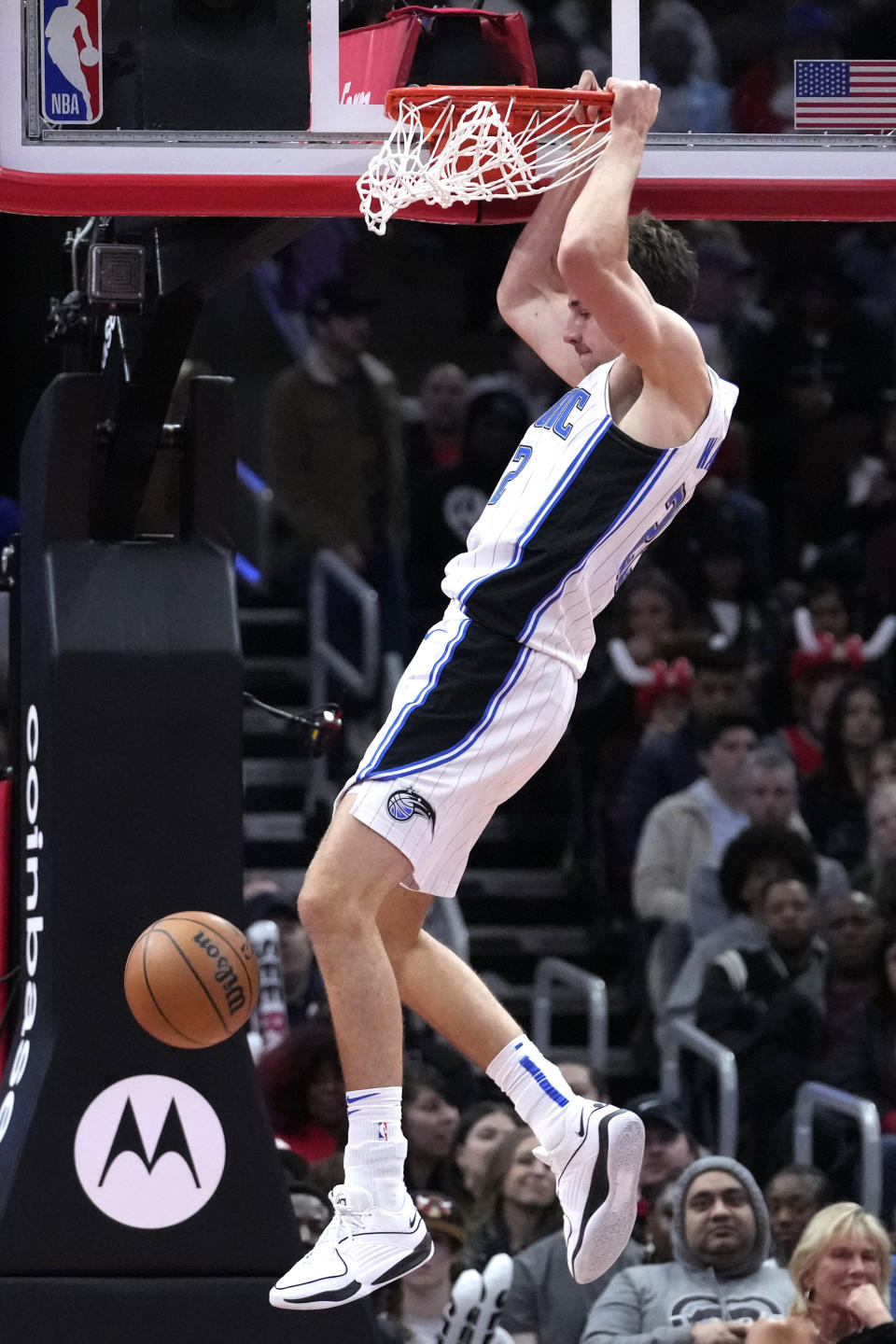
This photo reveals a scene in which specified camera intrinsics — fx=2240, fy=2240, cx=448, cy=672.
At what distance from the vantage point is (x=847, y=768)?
1021 centimetres

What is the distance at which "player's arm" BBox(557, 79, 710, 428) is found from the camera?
15.2 ft

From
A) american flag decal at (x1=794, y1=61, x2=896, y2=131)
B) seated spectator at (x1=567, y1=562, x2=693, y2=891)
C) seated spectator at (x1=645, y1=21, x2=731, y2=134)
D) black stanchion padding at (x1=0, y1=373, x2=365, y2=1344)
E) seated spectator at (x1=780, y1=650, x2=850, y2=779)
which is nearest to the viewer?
seated spectator at (x1=645, y1=21, x2=731, y2=134)

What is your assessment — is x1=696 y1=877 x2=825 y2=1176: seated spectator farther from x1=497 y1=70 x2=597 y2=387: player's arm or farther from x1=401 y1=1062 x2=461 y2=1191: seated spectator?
x1=497 y1=70 x2=597 y2=387: player's arm

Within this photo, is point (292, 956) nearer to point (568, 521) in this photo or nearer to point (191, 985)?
point (191, 985)

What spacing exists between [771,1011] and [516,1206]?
1.78 m

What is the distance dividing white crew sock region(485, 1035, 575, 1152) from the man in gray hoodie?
2.20 metres

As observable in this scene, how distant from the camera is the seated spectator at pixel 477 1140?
7.68 meters

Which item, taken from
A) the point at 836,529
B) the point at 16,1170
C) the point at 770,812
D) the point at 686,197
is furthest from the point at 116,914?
the point at 836,529

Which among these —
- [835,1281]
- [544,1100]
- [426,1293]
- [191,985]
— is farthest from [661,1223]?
[191,985]

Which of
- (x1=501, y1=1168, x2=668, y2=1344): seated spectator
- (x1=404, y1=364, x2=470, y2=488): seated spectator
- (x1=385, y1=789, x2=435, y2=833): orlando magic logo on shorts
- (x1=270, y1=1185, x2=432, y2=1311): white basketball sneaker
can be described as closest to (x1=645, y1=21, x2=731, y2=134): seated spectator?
(x1=385, y1=789, x2=435, y2=833): orlando magic logo on shorts

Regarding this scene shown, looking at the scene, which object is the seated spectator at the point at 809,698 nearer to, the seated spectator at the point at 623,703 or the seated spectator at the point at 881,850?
the seated spectator at the point at 623,703

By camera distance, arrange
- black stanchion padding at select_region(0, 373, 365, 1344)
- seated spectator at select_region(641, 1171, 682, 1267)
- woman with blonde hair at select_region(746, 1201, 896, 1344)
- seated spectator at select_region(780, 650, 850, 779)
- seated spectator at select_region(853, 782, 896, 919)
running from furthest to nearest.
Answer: seated spectator at select_region(780, 650, 850, 779) → seated spectator at select_region(853, 782, 896, 919) → seated spectator at select_region(641, 1171, 682, 1267) → woman with blonde hair at select_region(746, 1201, 896, 1344) → black stanchion padding at select_region(0, 373, 365, 1344)

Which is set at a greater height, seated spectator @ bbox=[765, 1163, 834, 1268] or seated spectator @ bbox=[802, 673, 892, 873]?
seated spectator @ bbox=[802, 673, 892, 873]

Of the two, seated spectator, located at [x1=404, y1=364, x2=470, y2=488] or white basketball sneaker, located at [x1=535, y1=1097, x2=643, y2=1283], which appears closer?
white basketball sneaker, located at [x1=535, y1=1097, x2=643, y2=1283]
